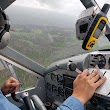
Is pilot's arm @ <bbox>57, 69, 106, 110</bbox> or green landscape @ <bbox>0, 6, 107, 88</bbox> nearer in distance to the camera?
pilot's arm @ <bbox>57, 69, 106, 110</bbox>

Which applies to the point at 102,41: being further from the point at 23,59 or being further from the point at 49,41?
the point at 23,59

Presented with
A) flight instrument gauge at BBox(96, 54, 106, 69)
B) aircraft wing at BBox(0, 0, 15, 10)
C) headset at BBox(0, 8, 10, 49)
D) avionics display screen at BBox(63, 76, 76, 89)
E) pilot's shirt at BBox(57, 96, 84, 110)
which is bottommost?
avionics display screen at BBox(63, 76, 76, 89)

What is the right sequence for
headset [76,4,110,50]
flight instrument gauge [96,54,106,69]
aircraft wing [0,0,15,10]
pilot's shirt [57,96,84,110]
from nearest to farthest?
pilot's shirt [57,96,84,110]
headset [76,4,110,50]
flight instrument gauge [96,54,106,69]
aircraft wing [0,0,15,10]

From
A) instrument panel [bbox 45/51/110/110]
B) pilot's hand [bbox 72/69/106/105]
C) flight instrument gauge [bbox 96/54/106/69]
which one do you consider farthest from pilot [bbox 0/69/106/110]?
flight instrument gauge [bbox 96/54/106/69]

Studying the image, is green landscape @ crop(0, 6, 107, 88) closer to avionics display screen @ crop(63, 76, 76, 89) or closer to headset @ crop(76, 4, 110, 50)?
avionics display screen @ crop(63, 76, 76, 89)

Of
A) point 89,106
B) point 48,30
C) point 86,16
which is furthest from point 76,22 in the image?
point 48,30

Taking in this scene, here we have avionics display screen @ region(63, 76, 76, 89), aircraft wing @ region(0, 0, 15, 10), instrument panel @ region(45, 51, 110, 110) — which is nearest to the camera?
instrument panel @ region(45, 51, 110, 110)

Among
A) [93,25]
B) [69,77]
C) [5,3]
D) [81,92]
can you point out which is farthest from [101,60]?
[5,3]
